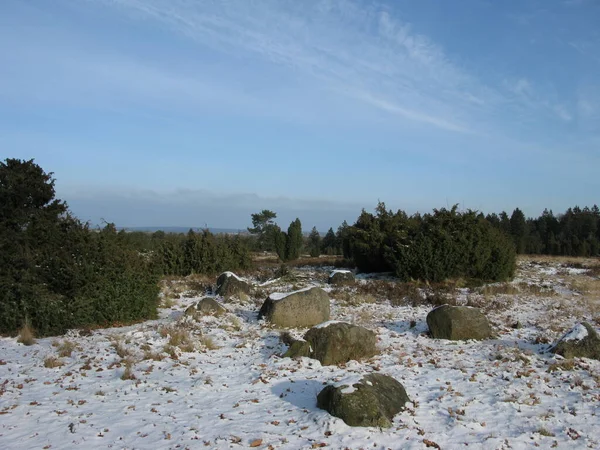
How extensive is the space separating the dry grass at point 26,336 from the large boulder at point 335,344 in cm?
586

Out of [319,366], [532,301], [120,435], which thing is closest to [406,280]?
[532,301]

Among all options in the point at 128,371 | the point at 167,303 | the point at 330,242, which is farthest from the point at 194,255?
the point at 330,242

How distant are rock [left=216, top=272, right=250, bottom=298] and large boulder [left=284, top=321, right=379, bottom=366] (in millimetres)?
6875

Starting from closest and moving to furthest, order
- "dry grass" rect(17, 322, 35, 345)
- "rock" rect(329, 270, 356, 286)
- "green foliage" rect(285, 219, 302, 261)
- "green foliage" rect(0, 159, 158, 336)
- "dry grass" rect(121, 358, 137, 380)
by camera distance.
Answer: "dry grass" rect(121, 358, 137, 380) < "dry grass" rect(17, 322, 35, 345) < "green foliage" rect(0, 159, 158, 336) < "rock" rect(329, 270, 356, 286) < "green foliage" rect(285, 219, 302, 261)

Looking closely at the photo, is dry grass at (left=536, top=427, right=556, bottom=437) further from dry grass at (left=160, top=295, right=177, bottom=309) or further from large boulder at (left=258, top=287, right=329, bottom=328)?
dry grass at (left=160, top=295, right=177, bottom=309)

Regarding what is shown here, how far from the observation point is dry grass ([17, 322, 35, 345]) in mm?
10188

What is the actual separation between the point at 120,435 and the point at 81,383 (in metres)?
2.42

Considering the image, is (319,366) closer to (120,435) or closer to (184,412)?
(184,412)

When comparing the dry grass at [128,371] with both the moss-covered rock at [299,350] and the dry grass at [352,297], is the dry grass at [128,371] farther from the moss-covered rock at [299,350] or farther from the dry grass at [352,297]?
the dry grass at [352,297]

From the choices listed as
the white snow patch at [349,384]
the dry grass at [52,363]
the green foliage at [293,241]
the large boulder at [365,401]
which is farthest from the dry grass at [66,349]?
the green foliage at [293,241]

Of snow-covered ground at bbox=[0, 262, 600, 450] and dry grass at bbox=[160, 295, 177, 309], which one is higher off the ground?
dry grass at bbox=[160, 295, 177, 309]

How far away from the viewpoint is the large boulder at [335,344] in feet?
29.8

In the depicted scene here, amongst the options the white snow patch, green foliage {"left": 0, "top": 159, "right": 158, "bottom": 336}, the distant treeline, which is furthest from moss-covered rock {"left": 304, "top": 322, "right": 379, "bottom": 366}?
the distant treeline

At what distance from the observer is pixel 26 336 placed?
1024cm
